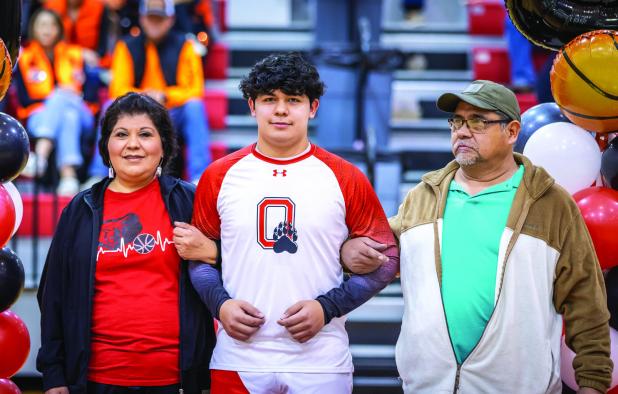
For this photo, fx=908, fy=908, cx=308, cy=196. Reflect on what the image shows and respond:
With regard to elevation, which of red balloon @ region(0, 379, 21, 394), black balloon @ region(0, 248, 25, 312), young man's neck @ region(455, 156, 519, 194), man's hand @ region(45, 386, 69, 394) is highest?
young man's neck @ region(455, 156, 519, 194)

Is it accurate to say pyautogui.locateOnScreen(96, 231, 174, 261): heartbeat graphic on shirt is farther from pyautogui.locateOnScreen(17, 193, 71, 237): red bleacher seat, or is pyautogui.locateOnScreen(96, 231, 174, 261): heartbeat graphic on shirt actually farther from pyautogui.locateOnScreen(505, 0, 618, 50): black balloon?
pyautogui.locateOnScreen(17, 193, 71, 237): red bleacher seat

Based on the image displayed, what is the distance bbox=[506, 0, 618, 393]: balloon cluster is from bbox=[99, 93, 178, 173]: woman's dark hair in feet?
4.60

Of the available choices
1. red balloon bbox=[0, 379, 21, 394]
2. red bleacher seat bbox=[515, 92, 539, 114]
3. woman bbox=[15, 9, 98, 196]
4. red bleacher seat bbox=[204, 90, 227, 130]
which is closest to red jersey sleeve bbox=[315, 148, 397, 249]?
red balloon bbox=[0, 379, 21, 394]

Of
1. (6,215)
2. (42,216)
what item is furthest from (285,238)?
(42,216)

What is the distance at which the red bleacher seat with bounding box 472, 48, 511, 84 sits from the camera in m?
8.12

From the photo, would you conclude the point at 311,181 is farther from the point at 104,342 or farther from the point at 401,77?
the point at 401,77

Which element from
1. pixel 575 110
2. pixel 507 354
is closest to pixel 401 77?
pixel 575 110

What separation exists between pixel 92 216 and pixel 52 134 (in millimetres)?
3563

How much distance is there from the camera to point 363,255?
3141 mm

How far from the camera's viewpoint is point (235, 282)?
3182 mm

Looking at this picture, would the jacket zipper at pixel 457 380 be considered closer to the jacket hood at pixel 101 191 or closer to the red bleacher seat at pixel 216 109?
the jacket hood at pixel 101 191

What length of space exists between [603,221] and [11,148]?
2239 mm

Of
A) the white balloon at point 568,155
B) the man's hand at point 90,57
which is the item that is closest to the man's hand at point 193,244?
the white balloon at point 568,155

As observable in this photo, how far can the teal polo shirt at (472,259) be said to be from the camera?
3.09 metres
